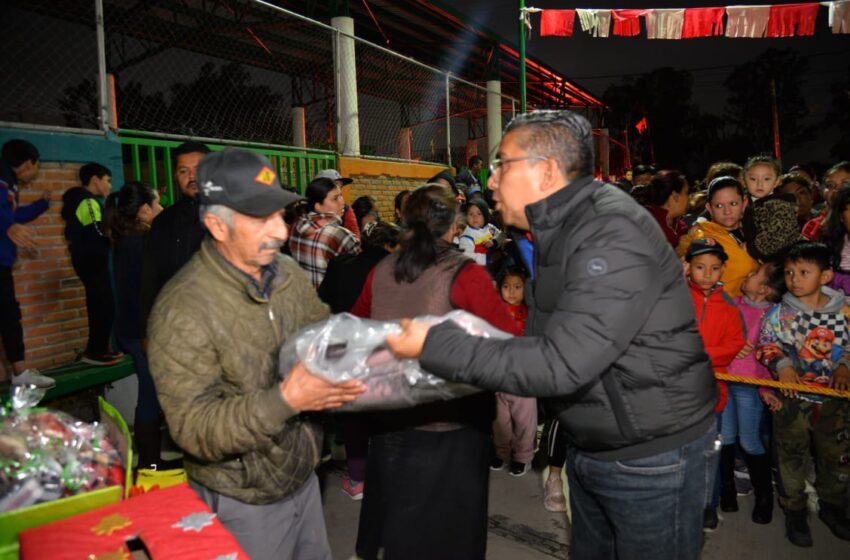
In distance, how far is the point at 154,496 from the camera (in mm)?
1631

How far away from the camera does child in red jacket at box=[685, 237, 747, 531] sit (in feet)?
12.0

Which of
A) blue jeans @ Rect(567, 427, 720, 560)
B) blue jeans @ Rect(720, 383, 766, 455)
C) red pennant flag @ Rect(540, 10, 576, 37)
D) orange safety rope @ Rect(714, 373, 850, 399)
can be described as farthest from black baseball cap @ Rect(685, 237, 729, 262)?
red pennant flag @ Rect(540, 10, 576, 37)

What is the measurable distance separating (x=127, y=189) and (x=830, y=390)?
5.02m

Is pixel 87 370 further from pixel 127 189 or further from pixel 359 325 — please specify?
pixel 359 325

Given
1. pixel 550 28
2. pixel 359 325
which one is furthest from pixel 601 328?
pixel 550 28

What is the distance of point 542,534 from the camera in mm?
3752

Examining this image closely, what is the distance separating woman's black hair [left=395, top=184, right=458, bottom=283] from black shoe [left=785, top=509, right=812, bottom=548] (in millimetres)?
2846

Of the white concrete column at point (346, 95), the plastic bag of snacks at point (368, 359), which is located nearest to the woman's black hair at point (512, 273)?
the plastic bag of snacks at point (368, 359)

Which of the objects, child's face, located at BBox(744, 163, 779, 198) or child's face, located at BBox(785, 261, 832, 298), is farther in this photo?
child's face, located at BBox(744, 163, 779, 198)

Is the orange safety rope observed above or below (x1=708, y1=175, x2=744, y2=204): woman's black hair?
below

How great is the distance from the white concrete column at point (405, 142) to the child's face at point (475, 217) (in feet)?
13.9

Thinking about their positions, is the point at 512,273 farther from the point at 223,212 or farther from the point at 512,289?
the point at 223,212

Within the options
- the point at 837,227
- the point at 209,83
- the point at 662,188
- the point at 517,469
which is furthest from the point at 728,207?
the point at 209,83

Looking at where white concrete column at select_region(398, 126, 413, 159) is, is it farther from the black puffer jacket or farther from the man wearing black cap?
the black puffer jacket
